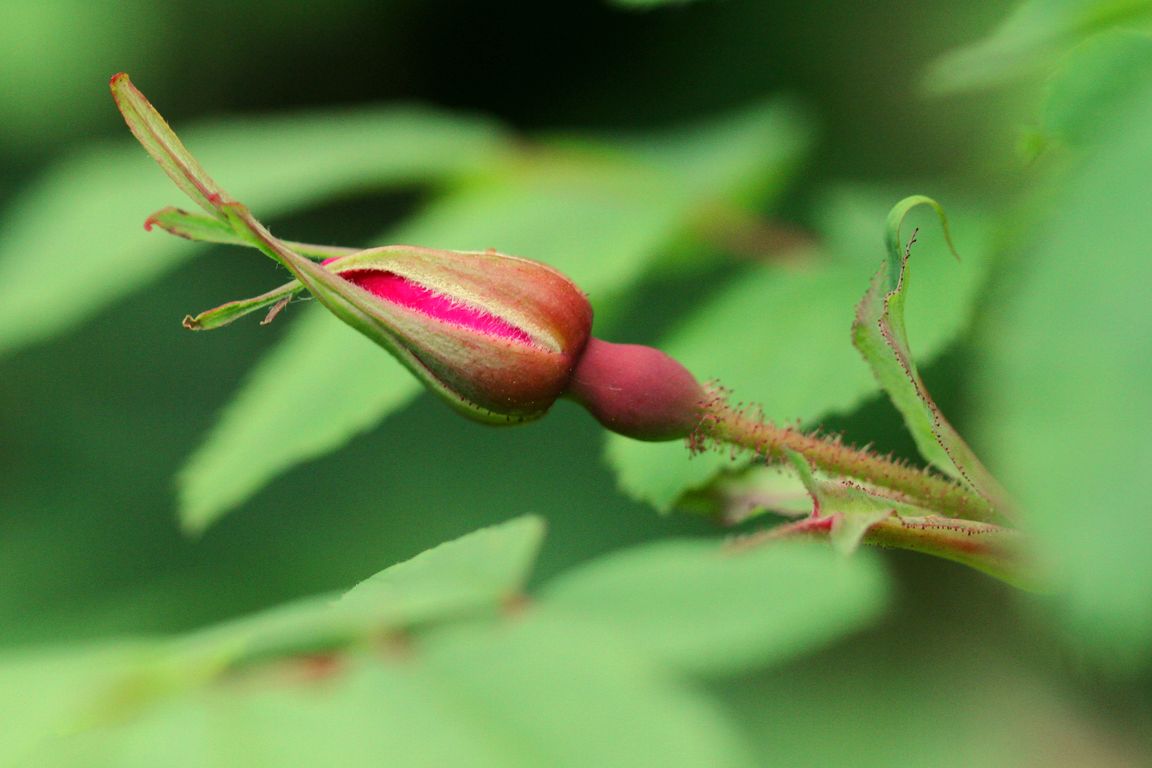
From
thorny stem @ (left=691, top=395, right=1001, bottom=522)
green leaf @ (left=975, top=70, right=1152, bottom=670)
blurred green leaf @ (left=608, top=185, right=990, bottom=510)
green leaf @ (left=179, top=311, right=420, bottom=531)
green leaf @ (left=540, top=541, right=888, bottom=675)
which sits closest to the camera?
green leaf @ (left=975, top=70, right=1152, bottom=670)

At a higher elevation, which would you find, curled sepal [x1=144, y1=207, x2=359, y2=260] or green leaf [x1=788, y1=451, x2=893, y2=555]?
curled sepal [x1=144, y1=207, x2=359, y2=260]

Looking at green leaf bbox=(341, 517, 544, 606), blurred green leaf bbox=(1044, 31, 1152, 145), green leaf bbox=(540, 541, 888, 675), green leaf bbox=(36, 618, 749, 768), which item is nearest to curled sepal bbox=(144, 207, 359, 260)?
green leaf bbox=(341, 517, 544, 606)

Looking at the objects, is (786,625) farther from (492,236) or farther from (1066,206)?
(1066,206)

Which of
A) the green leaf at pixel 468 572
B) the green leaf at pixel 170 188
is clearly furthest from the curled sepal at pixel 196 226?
the green leaf at pixel 170 188

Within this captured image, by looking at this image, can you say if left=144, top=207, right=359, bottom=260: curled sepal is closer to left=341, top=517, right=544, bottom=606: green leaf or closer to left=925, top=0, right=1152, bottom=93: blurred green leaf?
left=341, top=517, right=544, bottom=606: green leaf

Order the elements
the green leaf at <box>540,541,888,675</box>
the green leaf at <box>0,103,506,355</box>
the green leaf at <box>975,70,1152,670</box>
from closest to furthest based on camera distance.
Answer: the green leaf at <box>975,70,1152,670</box>, the green leaf at <box>540,541,888,675</box>, the green leaf at <box>0,103,506,355</box>

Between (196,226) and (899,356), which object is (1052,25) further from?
(196,226)

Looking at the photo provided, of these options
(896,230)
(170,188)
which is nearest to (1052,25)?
(896,230)

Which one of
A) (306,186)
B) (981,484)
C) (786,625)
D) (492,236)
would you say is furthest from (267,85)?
(981,484)
